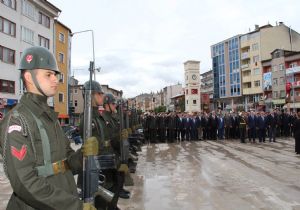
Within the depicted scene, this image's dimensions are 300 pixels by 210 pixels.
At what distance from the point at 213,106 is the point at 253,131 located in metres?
77.1

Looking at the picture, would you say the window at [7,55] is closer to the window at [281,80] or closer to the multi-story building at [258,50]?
the window at [281,80]

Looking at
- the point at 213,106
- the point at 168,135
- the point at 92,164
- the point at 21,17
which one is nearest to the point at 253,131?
the point at 168,135

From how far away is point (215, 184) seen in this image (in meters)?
8.86

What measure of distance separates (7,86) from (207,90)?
3699 inches

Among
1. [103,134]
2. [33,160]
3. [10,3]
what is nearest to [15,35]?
[10,3]

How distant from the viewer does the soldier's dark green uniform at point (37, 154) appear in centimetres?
238

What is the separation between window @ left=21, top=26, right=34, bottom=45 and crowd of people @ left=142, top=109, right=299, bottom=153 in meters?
20.9

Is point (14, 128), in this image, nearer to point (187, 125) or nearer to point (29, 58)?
point (29, 58)

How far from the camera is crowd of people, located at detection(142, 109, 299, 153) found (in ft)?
70.6

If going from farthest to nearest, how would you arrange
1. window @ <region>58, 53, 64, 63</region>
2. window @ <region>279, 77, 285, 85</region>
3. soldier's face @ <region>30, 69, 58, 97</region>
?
window @ <region>279, 77, 285, 85</region> → window @ <region>58, 53, 64, 63</region> → soldier's face @ <region>30, 69, 58, 97</region>

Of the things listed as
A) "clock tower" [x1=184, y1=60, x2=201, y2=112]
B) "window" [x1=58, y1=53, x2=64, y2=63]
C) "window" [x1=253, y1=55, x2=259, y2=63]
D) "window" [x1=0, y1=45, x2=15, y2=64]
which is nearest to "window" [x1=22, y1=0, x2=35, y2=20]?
"window" [x1=0, y1=45, x2=15, y2=64]

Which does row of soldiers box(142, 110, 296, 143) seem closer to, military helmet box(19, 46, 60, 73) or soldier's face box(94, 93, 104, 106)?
soldier's face box(94, 93, 104, 106)

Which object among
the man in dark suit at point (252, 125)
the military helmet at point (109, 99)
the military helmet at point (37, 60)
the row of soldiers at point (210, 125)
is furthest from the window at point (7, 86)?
the military helmet at point (37, 60)

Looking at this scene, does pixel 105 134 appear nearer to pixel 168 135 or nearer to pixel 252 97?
pixel 168 135
